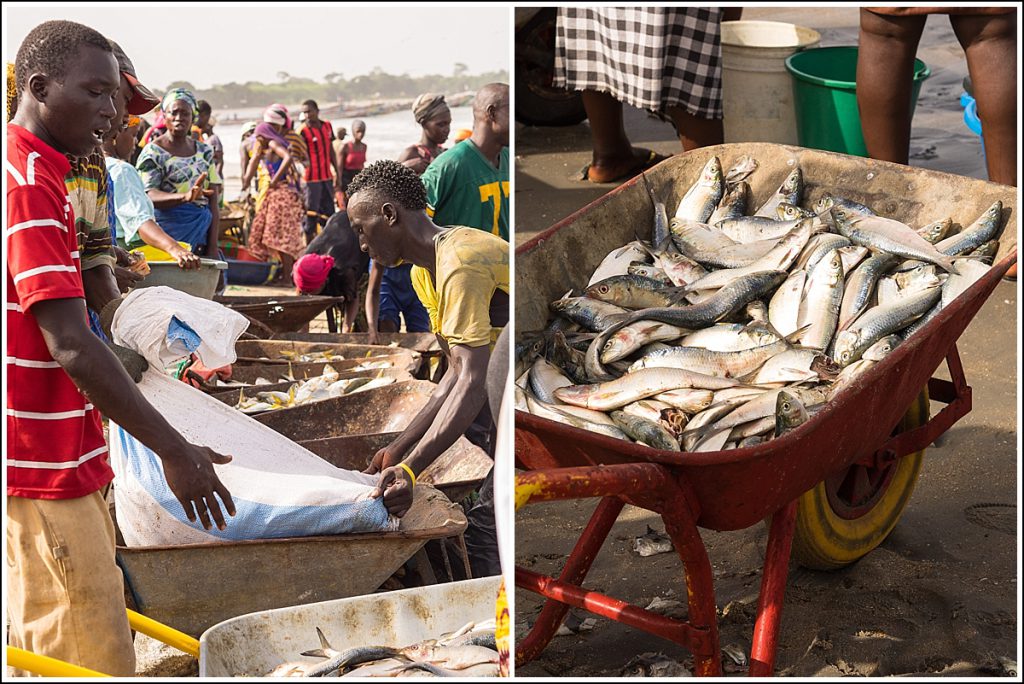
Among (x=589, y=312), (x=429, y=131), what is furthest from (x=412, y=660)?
(x=429, y=131)

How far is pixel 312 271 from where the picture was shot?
6.24 metres

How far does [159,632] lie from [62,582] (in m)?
0.41

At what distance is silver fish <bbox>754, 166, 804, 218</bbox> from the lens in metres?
4.30

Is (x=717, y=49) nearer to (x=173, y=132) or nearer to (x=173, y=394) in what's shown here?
(x=173, y=132)

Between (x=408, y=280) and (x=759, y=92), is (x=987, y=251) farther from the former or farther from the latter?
(x=759, y=92)

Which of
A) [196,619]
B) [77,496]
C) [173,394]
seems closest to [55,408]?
[77,496]

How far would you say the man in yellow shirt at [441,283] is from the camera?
2.74 metres

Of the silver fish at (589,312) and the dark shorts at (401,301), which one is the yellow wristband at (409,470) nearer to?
the silver fish at (589,312)

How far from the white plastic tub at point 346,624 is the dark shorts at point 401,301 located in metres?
2.93

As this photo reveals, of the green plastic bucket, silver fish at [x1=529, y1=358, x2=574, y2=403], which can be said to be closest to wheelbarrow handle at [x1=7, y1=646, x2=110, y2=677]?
silver fish at [x1=529, y1=358, x2=574, y2=403]

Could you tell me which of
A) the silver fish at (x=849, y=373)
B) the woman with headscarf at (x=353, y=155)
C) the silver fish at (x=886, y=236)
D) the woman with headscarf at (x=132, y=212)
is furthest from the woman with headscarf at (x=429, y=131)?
the woman with headscarf at (x=353, y=155)

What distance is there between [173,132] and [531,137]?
324cm

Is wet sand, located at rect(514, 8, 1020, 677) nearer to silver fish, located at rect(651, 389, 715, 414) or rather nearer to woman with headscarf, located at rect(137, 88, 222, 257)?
silver fish, located at rect(651, 389, 715, 414)

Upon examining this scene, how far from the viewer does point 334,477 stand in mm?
3094
